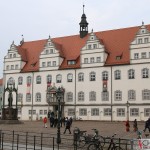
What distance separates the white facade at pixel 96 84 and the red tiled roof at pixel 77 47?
1065 millimetres

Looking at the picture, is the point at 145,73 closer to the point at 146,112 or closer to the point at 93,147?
the point at 146,112

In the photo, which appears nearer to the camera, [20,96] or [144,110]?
[144,110]

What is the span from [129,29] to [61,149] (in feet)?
146

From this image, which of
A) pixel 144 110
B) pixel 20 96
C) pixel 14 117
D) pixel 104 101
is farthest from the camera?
pixel 20 96

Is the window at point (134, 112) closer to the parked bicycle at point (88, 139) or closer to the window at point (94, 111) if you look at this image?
the window at point (94, 111)

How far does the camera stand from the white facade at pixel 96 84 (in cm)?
5250

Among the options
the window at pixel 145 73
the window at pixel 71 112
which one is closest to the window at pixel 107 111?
the window at pixel 71 112

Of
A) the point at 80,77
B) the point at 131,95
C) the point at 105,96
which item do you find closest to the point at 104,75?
the point at 105,96

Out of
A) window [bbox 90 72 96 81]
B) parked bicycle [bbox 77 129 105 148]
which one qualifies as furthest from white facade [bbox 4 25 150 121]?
parked bicycle [bbox 77 129 105 148]

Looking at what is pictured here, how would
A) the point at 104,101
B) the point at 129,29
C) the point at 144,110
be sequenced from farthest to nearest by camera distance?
the point at 129,29
the point at 104,101
the point at 144,110

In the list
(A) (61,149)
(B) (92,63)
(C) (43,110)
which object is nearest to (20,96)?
(C) (43,110)

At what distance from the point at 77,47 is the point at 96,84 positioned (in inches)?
390

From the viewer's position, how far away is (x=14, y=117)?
45.4 meters

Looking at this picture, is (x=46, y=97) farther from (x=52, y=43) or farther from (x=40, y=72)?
(x=52, y=43)
